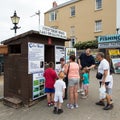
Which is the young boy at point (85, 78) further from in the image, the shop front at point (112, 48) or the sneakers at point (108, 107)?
the shop front at point (112, 48)

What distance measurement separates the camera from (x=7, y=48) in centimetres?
945

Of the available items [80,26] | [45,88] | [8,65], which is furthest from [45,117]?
[80,26]

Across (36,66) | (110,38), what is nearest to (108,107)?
(36,66)

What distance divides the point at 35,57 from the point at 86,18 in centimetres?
2785

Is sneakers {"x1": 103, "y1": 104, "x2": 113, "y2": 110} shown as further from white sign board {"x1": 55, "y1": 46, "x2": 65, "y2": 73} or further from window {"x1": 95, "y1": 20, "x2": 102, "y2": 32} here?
window {"x1": 95, "y1": 20, "x2": 102, "y2": 32}

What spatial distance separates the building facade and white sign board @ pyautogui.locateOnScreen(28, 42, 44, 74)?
77.3 feet

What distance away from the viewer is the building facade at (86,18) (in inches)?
1257

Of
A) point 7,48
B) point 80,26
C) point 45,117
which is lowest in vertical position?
point 45,117

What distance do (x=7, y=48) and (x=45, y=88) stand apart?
2265mm

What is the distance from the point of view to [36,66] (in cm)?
881

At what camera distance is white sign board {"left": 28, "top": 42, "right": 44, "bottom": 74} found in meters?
8.51

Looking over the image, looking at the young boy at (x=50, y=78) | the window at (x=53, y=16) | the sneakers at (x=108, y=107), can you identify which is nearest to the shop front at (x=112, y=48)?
the young boy at (x=50, y=78)

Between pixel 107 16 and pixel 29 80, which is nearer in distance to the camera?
pixel 29 80

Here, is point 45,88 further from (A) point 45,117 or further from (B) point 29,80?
(A) point 45,117
